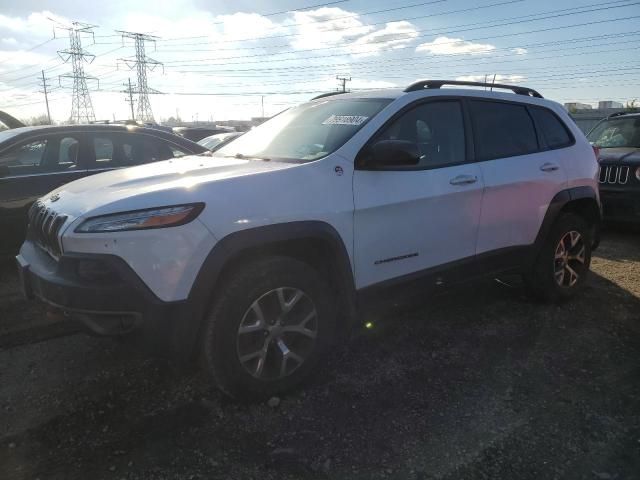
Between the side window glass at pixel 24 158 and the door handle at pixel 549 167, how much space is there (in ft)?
15.8

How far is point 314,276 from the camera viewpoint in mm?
2943

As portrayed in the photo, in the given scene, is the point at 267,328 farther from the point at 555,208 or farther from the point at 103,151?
the point at 103,151

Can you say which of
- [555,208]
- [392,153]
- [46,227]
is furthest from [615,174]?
[46,227]

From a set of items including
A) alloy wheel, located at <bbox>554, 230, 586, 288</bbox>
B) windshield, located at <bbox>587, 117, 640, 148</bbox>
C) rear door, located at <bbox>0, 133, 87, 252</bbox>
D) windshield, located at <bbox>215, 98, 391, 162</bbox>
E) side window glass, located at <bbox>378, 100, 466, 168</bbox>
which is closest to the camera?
windshield, located at <bbox>215, 98, 391, 162</bbox>

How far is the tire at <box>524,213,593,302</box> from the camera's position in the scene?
4.38m

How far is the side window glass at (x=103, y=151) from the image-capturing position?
5.49m

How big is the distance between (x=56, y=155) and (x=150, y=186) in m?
3.18

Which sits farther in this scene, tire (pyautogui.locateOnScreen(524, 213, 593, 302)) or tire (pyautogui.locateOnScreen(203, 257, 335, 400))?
tire (pyautogui.locateOnScreen(524, 213, 593, 302))

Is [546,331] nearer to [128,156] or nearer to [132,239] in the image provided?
[132,239]

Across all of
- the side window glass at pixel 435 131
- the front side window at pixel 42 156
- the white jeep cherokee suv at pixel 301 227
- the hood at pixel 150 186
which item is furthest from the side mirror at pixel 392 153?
the front side window at pixel 42 156

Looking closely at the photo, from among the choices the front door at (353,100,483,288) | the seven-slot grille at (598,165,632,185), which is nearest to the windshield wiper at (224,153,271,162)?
the front door at (353,100,483,288)

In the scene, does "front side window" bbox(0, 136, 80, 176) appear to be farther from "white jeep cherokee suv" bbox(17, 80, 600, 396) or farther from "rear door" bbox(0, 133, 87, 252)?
"white jeep cherokee suv" bbox(17, 80, 600, 396)

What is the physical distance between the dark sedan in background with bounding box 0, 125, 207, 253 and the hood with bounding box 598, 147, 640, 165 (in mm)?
5733

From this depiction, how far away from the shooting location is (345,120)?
342cm
